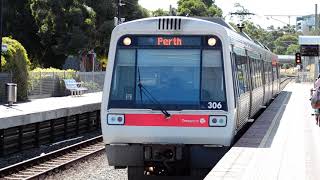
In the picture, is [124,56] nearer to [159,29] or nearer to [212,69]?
[159,29]

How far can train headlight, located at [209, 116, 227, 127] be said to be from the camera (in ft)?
31.4

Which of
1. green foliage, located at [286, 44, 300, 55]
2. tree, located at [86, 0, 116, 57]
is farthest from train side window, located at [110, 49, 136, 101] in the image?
green foliage, located at [286, 44, 300, 55]

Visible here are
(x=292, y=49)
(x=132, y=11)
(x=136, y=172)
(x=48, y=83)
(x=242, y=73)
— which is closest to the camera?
(x=136, y=172)

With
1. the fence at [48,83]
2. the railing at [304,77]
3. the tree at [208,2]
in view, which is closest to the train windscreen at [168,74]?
the fence at [48,83]

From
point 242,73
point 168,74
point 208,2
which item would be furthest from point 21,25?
point 208,2

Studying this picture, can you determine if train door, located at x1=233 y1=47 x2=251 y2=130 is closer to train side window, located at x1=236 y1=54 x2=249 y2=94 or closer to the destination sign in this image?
train side window, located at x1=236 y1=54 x2=249 y2=94

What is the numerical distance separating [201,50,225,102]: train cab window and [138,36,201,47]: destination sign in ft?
0.80

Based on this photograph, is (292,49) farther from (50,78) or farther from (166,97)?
(166,97)

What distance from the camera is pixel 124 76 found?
9.88 meters

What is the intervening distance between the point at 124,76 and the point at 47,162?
457 cm

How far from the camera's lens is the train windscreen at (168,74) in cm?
973

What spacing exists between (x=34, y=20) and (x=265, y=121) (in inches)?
1324

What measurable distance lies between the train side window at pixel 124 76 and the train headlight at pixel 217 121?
135 cm

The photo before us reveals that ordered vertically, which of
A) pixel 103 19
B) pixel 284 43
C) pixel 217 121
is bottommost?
pixel 217 121
